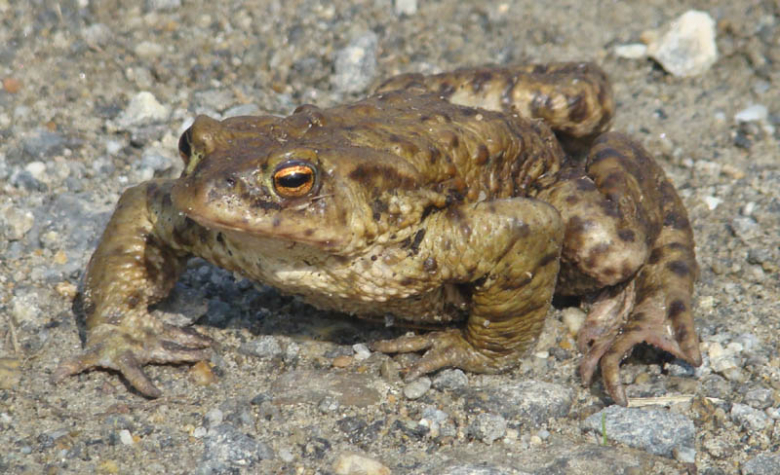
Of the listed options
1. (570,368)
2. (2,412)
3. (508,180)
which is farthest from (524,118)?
(2,412)

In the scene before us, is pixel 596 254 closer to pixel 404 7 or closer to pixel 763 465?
pixel 763 465

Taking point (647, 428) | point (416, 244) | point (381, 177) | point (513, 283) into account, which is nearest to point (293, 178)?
point (381, 177)

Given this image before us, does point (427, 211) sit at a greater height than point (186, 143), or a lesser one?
lesser

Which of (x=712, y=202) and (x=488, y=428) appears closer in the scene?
(x=488, y=428)

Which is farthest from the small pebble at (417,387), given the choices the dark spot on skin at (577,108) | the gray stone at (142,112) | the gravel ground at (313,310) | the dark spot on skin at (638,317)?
the gray stone at (142,112)

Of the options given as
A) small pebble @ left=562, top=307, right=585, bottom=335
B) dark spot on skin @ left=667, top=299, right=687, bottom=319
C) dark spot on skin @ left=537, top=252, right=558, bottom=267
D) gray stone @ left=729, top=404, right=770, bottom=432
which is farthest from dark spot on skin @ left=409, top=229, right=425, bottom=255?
gray stone @ left=729, top=404, right=770, bottom=432

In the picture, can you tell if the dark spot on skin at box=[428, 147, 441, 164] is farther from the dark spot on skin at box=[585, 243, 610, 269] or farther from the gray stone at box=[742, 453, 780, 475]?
the gray stone at box=[742, 453, 780, 475]
